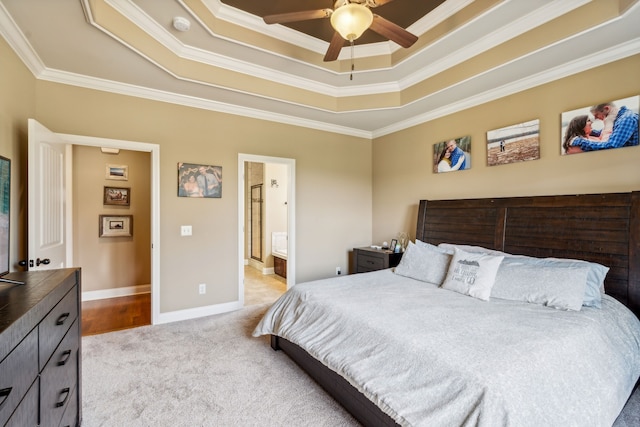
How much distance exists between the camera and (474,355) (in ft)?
4.85

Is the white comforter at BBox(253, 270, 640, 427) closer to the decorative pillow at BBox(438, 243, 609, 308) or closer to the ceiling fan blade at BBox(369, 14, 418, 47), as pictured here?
the decorative pillow at BBox(438, 243, 609, 308)

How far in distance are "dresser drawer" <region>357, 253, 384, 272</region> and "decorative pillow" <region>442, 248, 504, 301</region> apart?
1424 millimetres

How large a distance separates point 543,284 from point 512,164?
4.84ft

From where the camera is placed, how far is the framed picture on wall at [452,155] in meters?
3.66

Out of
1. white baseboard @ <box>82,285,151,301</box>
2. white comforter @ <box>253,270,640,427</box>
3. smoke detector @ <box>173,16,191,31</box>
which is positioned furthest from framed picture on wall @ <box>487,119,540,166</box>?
white baseboard @ <box>82,285,151,301</box>

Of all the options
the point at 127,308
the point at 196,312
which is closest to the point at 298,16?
the point at 196,312

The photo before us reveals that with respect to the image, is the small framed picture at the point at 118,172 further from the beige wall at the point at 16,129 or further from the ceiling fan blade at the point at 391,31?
the ceiling fan blade at the point at 391,31

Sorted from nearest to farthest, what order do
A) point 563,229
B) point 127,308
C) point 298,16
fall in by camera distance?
1. point 298,16
2. point 563,229
3. point 127,308

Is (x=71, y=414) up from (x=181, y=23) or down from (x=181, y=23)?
down

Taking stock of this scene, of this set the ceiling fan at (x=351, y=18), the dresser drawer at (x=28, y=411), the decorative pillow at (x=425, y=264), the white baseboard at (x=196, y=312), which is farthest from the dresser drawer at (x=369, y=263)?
the dresser drawer at (x=28, y=411)

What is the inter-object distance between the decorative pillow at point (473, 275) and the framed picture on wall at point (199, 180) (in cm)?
282

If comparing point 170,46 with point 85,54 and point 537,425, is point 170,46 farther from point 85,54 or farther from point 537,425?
point 537,425

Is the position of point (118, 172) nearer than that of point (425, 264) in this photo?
No

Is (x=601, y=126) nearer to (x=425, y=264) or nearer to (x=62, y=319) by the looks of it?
(x=425, y=264)
